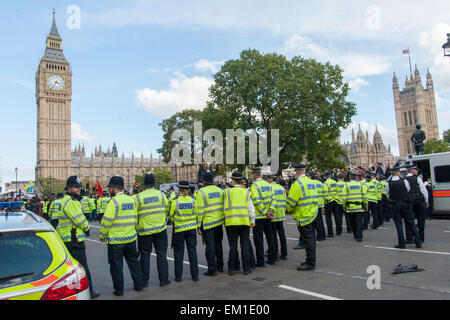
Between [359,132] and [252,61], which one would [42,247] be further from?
[359,132]

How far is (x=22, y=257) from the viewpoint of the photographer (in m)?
3.62

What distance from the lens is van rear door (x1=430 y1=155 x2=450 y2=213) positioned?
592 inches

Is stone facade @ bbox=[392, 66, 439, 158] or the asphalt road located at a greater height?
stone facade @ bbox=[392, 66, 439, 158]

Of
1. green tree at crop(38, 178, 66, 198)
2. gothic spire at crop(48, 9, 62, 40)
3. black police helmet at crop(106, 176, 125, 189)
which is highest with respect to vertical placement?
gothic spire at crop(48, 9, 62, 40)

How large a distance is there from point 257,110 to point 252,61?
4249mm

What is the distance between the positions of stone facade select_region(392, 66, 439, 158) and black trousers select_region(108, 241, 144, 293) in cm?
11770

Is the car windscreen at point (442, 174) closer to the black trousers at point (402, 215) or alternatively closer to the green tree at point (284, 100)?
the black trousers at point (402, 215)

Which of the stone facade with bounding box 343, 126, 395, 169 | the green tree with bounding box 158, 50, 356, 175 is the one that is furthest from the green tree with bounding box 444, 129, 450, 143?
the green tree with bounding box 158, 50, 356, 175

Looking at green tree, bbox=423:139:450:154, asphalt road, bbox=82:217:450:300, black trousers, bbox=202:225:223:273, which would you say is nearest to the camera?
asphalt road, bbox=82:217:450:300

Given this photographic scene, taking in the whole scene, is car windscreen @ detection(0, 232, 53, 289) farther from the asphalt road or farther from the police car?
the asphalt road

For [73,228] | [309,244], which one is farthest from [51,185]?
[309,244]

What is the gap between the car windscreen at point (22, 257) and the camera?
3.40 meters

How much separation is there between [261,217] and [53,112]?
116 m
